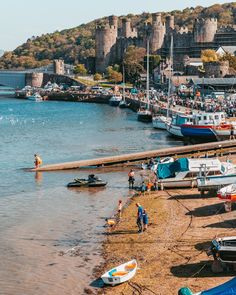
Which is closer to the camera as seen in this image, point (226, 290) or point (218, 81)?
point (226, 290)

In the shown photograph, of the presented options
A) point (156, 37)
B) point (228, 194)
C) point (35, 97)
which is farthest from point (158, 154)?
point (156, 37)

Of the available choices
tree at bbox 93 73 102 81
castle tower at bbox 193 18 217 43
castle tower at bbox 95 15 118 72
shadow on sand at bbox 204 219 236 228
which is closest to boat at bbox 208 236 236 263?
shadow on sand at bbox 204 219 236 228

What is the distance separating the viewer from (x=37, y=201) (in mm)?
31469

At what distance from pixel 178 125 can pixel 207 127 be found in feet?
14.6

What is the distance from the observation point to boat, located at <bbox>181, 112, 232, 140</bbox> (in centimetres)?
5138

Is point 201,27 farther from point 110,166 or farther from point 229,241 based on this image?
point 229,241

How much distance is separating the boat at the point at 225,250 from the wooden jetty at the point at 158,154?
21279mm

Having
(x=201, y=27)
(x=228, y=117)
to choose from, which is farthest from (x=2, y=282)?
(x=201, y=27)

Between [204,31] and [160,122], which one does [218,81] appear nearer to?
[160,122]

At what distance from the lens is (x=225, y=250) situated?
1978 centimetres

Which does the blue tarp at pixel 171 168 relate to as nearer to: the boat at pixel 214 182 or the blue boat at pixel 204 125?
the boat at pixel 214 182

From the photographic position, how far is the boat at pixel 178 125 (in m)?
54.9

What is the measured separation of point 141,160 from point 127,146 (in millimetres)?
10137

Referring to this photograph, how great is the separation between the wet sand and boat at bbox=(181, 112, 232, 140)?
69.2 ft
